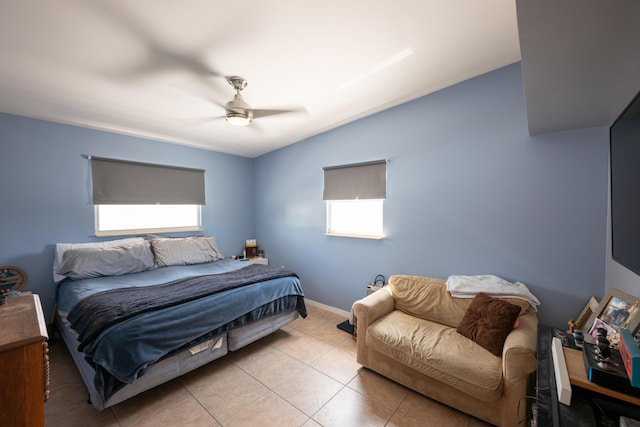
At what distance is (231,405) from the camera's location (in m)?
1.76

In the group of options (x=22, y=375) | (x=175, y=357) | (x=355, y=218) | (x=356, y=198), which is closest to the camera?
(x=22, y=375)

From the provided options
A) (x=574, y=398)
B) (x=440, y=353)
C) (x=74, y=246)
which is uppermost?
(x=74, y=246)

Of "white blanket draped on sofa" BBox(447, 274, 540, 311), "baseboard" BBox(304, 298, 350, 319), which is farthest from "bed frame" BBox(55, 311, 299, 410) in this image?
"white blanket draped on sofa" BBox(447, 274, 540, 311)

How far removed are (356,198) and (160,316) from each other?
2291 mm

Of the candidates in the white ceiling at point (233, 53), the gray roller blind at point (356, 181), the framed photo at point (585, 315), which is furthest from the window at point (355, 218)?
the framed photo at point (585, 315)

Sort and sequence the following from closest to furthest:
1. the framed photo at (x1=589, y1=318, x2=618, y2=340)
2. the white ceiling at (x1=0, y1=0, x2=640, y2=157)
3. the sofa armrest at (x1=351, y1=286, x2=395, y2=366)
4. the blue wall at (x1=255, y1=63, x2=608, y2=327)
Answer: the white ceiling at (x1=0, y1=0, x2=640, y2=157)
the framed photo at (x1=589, y1=318, x2=618, y2=340)
the blue wall at (x1=255, y1=63, x2=608, y2=327)
the sofa armrest at (x1=351, y1=286, x2=395, y2=366)

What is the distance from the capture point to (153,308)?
5.83 feet

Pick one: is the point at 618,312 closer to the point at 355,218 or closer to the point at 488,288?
the point at 488,288

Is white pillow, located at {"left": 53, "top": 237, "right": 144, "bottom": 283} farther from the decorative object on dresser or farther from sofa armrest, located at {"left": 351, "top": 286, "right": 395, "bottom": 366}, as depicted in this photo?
the decorative object on dresser

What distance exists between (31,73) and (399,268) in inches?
146

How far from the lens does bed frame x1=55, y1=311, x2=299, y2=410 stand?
64.0 inches

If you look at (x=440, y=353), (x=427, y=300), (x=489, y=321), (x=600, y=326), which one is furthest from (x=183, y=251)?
(x=600, y=326)

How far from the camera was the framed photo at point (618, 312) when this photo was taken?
3.53ft

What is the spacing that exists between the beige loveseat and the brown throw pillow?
5 centimetres
